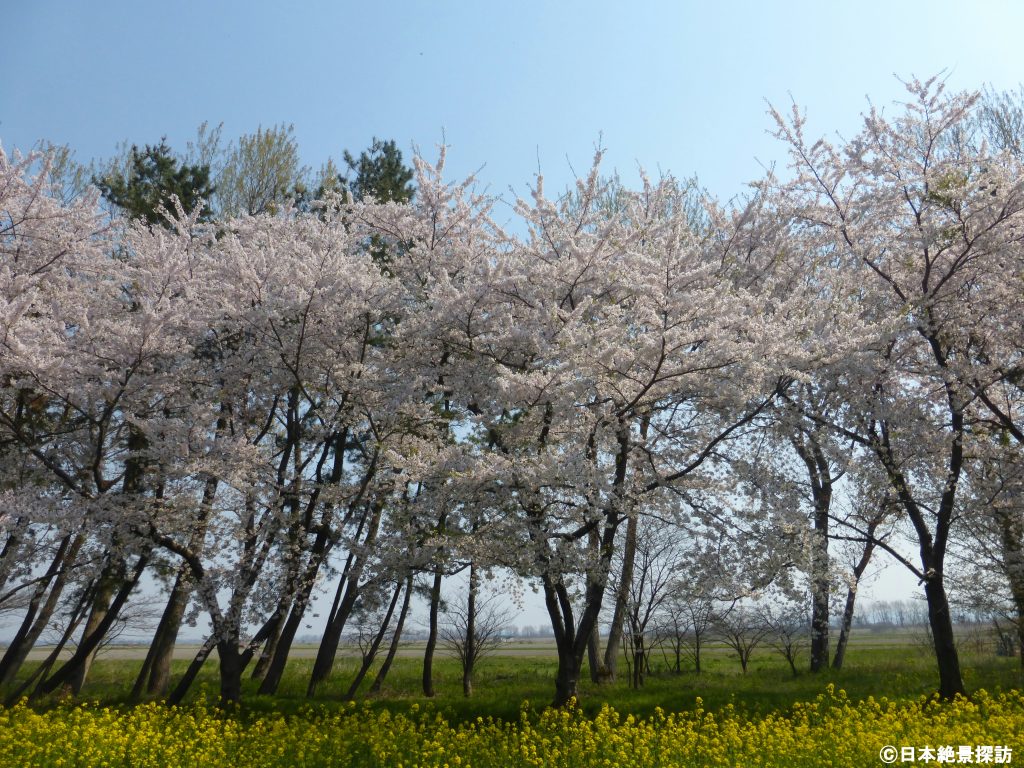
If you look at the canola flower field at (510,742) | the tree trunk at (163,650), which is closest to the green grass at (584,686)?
the tree trunk at (163,650)

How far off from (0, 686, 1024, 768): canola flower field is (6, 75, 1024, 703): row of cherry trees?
5.39 feet

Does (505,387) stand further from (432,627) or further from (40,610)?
(40,610)

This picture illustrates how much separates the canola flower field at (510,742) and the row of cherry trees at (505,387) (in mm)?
1644

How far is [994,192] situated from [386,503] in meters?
10.4

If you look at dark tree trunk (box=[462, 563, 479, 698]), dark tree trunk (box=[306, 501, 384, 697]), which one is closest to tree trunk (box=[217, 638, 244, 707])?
dark tree trunk (box=[306, 501, 384, 697])

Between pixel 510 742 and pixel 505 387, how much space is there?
403 centimetres

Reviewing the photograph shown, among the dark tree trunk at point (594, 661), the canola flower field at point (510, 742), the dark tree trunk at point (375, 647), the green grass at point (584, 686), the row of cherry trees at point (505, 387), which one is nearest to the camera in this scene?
the canola flower field at point (510, 742)

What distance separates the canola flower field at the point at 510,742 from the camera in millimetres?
6863

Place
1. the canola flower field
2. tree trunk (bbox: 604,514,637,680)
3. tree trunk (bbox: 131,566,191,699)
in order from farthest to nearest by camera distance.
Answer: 1. tree trunk (bbox: 604,514,637,680)
2. tree trunk (bbox: 131,566,191,699)
3. the canola flower field

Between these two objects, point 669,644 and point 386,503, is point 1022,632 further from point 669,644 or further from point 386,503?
point 386,503

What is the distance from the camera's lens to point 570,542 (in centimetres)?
929

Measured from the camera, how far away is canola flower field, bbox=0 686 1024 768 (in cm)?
686

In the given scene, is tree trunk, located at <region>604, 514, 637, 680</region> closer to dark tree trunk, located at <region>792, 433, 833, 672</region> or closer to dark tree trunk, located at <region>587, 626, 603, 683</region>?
dark tree trunk, located at <region>587, 626, 603, 683</region>

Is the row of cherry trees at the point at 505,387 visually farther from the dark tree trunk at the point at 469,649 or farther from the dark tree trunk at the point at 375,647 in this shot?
the dark tree trunk at the point at 469,649
